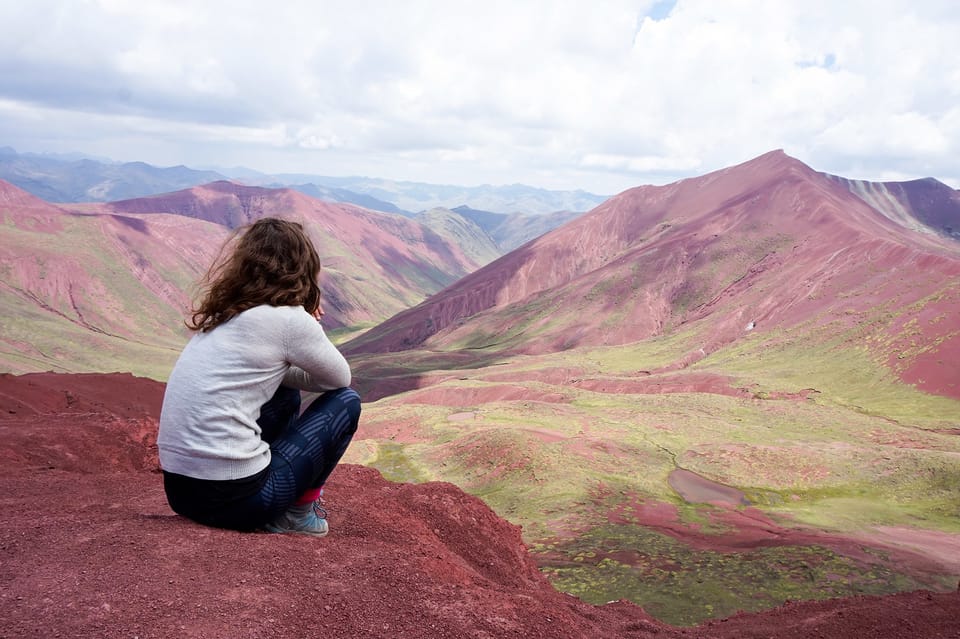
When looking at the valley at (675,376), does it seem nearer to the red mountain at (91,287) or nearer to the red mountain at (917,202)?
the red mountain at (91,287)

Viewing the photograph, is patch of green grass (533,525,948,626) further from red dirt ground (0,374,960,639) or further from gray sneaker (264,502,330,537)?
gray sneaker (264,502,330,537)

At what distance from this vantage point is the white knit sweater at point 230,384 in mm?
5363

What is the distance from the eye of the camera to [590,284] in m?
111

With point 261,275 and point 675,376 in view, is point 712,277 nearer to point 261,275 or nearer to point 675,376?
point 675,376

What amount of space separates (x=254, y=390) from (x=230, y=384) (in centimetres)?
25

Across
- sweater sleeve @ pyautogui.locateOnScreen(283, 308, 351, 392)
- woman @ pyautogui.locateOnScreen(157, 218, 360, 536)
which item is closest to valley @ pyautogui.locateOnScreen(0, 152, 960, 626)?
woman @ pyautogui.locateOnScreen(157, 218, 360, 536)

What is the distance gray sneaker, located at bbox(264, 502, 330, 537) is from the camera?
21.9 feet

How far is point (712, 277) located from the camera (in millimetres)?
97938

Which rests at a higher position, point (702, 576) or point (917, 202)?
point (917, 202)

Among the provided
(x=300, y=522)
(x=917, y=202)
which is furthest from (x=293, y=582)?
(x=917, y=202)

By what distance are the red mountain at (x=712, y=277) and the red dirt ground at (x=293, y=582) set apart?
165ft

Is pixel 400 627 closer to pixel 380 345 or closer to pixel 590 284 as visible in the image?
pixel 590 284

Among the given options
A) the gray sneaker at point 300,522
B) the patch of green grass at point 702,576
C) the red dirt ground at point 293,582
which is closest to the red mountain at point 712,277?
the patch of green grass at point 702,576

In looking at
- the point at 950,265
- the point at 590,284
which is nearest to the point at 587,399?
the point at 950,265
